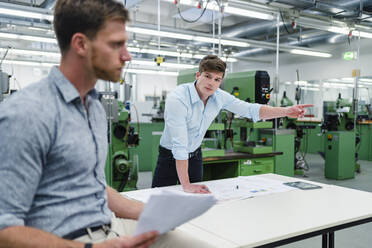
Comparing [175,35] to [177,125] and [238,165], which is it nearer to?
[238,165]

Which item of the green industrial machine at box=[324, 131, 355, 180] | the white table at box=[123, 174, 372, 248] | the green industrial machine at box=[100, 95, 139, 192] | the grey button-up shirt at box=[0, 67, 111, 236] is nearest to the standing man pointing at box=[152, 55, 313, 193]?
the white table at box=[123, 174, 372, 248]

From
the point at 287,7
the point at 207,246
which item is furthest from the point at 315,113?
the point at 207,246

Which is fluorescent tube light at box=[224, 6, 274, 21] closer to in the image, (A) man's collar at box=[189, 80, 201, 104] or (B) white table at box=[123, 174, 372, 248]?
(A) man's collar at box=[189, 80, 201, 104]

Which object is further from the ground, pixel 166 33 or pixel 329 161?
pixel 166 33

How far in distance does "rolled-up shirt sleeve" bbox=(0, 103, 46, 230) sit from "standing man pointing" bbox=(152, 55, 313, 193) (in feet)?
3.45

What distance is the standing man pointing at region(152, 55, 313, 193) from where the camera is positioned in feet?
6.02

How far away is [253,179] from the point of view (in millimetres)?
2119

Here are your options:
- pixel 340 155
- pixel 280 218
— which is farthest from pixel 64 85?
pixel 340 155

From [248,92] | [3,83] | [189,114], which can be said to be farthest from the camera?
[3,83]

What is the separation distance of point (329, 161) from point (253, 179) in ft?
13.2

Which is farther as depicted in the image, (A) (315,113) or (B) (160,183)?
(A) (315,113)

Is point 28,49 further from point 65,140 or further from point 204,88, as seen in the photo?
point 65,140

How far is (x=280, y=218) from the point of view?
137 cm

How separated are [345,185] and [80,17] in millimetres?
5217
